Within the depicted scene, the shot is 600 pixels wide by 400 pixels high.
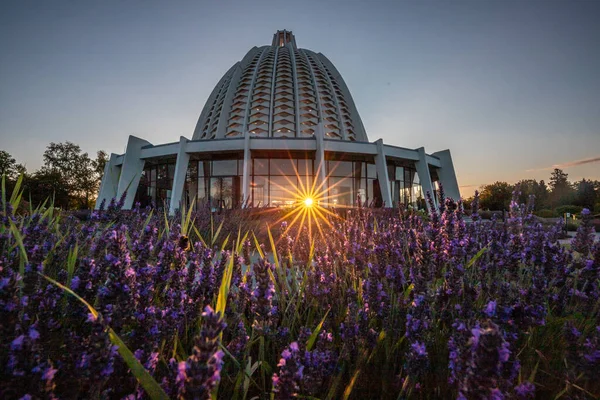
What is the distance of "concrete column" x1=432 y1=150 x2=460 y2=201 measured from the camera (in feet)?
95.9

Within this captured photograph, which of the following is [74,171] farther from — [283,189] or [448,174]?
[448,174]

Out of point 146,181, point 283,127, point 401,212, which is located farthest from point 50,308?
point 283,127

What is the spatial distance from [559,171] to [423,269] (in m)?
91.0

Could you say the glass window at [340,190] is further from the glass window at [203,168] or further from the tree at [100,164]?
the tree at [100,164]

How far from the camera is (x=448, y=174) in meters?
29.8

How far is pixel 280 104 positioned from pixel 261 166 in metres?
21.6

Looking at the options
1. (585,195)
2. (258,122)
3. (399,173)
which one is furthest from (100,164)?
(585,195)

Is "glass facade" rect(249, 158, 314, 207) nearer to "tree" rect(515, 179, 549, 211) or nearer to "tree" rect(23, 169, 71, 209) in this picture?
"tree" rect(23, 169, 71, 209)

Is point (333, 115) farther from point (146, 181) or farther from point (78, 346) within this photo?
point (78, 346)

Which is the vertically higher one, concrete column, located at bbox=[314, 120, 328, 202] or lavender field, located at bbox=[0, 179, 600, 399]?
concrete column, located at bbox=[314, 120, 328, 202]

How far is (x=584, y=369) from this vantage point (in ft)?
3.39

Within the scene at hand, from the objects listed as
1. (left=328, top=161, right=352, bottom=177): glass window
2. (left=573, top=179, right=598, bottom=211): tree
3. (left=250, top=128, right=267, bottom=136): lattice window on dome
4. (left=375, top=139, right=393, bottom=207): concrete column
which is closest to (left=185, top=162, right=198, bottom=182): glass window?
(left=328, top=161, right=352, bottom=177): glass window

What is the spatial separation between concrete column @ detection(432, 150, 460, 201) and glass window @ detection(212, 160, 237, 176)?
1895 cm

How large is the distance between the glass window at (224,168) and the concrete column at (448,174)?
18949 millimetres
